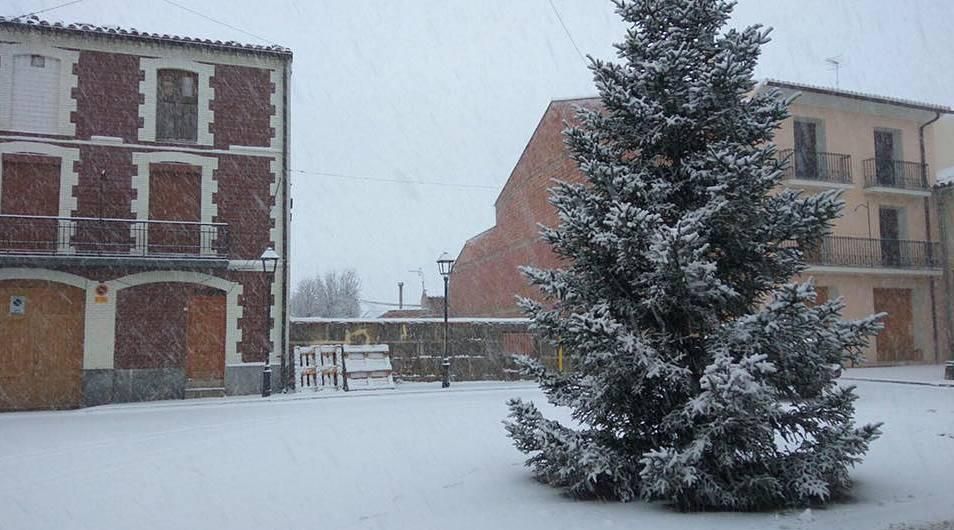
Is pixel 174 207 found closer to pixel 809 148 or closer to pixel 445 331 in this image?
pixel 445 331

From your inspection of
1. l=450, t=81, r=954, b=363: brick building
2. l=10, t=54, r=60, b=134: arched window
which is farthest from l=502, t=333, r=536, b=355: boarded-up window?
l=10, t=54, r=60, b=134: arched window

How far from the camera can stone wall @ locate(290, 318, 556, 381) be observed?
17.1 m

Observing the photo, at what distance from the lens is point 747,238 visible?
220 inches

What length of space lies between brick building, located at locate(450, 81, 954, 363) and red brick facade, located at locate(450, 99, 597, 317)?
0.28 ft

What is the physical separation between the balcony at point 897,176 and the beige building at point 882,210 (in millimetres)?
33

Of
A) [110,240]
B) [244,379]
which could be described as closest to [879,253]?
[244,379]

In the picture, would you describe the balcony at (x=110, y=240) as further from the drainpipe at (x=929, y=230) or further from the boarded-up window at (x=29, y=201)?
the drainpipe at (x=929, y=230)

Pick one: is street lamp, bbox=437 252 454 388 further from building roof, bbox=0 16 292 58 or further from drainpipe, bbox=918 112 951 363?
drainpipe, bbox=918 112 951 363

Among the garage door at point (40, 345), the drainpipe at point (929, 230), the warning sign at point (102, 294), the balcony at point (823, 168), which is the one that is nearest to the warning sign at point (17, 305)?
the garage door at point (40, 345)

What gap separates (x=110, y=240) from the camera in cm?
1484

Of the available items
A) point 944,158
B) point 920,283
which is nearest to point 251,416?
point 920,283

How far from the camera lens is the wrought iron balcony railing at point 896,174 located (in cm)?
2339

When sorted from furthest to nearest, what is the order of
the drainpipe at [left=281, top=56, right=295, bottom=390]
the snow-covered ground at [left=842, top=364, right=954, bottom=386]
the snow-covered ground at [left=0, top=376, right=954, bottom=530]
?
the snow-covered ground at [left=842, top=364, right=954, bottom=386], the drainpipe at [left=281, top=56, right=295, bottom=390], the snow-covered ground at [left=0, top=376, right=954, bottom=530]

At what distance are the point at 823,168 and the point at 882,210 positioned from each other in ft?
10.5
